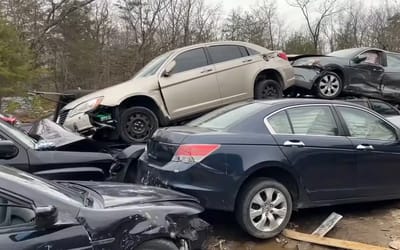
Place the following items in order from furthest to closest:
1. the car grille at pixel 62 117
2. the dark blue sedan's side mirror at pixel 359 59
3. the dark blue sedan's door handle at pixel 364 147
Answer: the dark blue sedan's side mirror at pixel 359 59 < the car grille at pixel 62 117 < the dark blue sedan's door handle at pixel 364 147

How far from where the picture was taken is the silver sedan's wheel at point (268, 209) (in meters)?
5.65

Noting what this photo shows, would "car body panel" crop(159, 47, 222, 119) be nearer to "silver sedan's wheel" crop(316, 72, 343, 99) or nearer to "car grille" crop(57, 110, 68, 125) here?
"car grille" crop(57, 110, 68, 125)

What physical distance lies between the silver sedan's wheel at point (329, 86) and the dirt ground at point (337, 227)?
445 cm

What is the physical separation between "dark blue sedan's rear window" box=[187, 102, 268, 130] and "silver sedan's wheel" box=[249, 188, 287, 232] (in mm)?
841

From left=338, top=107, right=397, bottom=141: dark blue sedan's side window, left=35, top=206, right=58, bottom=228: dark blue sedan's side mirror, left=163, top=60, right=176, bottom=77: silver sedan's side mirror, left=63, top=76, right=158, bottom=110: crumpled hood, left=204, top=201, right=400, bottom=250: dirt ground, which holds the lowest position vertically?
left=204, top=201, right=400, bottom=250: dirt ground

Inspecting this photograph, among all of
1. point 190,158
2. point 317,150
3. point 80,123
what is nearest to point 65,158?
point 190,158

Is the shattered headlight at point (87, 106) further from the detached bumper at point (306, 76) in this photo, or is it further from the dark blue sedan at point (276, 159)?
the detached bumper at point (306, 76)

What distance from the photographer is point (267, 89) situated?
10258 millimetres

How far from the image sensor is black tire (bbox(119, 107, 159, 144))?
8648 millimetres

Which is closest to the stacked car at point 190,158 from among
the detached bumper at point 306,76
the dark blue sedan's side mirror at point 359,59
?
the detached bumper at point 306,76

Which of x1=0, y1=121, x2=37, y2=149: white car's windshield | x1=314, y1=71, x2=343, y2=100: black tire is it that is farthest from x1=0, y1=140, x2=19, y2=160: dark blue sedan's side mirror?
x1=314, y1=71, x2=343, y2=100: black tire

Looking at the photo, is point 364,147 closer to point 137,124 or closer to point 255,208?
point 255,208

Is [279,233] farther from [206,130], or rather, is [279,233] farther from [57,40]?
[57,40]

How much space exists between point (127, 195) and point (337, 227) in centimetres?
294
